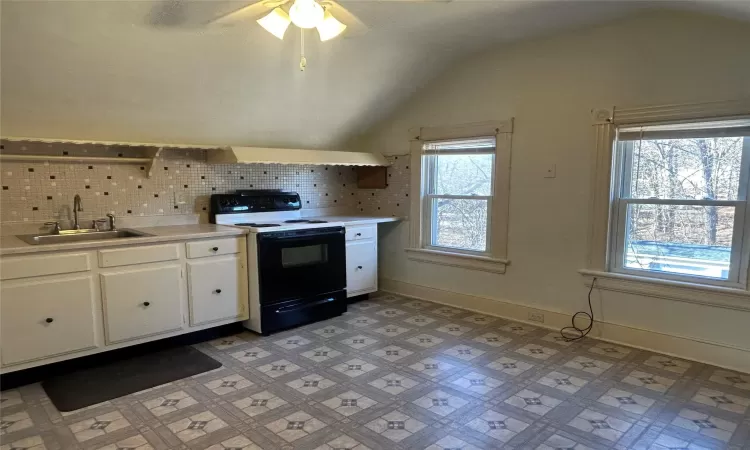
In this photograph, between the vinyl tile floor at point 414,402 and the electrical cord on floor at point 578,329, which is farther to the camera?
the electrical cord on floor at point 578,329

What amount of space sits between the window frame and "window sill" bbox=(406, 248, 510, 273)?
718 millimetres

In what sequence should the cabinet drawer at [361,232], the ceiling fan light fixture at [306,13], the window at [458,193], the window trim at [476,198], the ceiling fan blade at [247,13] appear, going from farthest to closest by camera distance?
the cabinet drawer at [361,232] → the window at [458,193] → the window trim at [476,198] → the ceiling fan blade at [247,13] → the ceiling fan light fixture at [306,13]

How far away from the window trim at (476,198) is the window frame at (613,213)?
694 mm

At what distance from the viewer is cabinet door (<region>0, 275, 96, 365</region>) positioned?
2.62 m

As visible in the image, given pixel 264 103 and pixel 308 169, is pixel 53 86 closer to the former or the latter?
pixel 264 103

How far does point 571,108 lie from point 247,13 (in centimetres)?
239

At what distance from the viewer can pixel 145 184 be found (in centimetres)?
363

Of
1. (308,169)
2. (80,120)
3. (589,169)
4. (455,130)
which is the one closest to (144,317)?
(80,120)

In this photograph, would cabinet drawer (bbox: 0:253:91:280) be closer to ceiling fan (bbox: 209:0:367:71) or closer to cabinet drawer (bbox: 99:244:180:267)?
cabinet drawer (bbox: 99:244:180:267)

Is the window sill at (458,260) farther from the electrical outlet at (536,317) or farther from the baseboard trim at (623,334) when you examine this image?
the electrical outlet at (536,317)

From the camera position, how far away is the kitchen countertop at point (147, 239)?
2.64 meters

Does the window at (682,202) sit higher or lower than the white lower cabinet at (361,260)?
higher

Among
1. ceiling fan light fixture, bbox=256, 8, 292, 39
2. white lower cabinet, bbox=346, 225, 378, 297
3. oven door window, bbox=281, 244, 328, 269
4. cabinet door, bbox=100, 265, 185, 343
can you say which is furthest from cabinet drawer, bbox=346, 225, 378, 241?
ceiling fan light fixture, bbox=256, 8, 292, 39

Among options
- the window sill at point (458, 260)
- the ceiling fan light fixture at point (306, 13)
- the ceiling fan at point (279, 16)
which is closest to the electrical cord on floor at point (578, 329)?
the window sill at point (458, 260)
